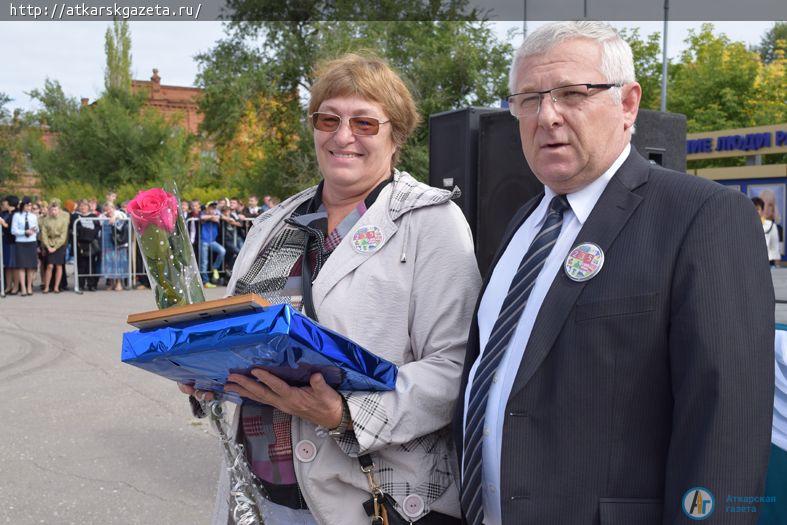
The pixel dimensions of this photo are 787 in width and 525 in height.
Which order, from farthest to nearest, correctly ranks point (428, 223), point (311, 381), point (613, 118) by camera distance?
point (428, 223), point (311, 381), point (613, 118)

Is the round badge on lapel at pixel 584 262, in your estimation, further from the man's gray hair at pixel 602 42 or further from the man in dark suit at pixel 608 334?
the man's gray hair at pixel 602 42

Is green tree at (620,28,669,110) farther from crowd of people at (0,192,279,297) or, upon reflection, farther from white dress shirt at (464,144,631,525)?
white dress shirt at (464,144,631,525)

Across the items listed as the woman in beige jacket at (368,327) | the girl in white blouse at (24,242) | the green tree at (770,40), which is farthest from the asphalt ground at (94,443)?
the green tree at (770,40)

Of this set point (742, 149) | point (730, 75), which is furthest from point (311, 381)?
point (730, 75)

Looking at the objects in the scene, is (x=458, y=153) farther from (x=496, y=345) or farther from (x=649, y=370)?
(x=649, y=370)

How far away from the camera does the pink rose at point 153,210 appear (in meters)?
1.95

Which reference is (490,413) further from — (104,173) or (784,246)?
(104,173)

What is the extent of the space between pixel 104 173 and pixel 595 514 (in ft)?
117

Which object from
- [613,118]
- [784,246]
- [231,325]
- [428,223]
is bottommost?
[784,246]

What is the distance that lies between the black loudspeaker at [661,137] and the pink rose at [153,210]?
3584mm

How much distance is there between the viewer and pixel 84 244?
1476 centimetres

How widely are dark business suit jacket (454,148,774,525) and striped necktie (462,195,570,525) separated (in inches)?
4.4

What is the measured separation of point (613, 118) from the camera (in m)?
1.78

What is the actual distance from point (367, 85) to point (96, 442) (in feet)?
14.7
